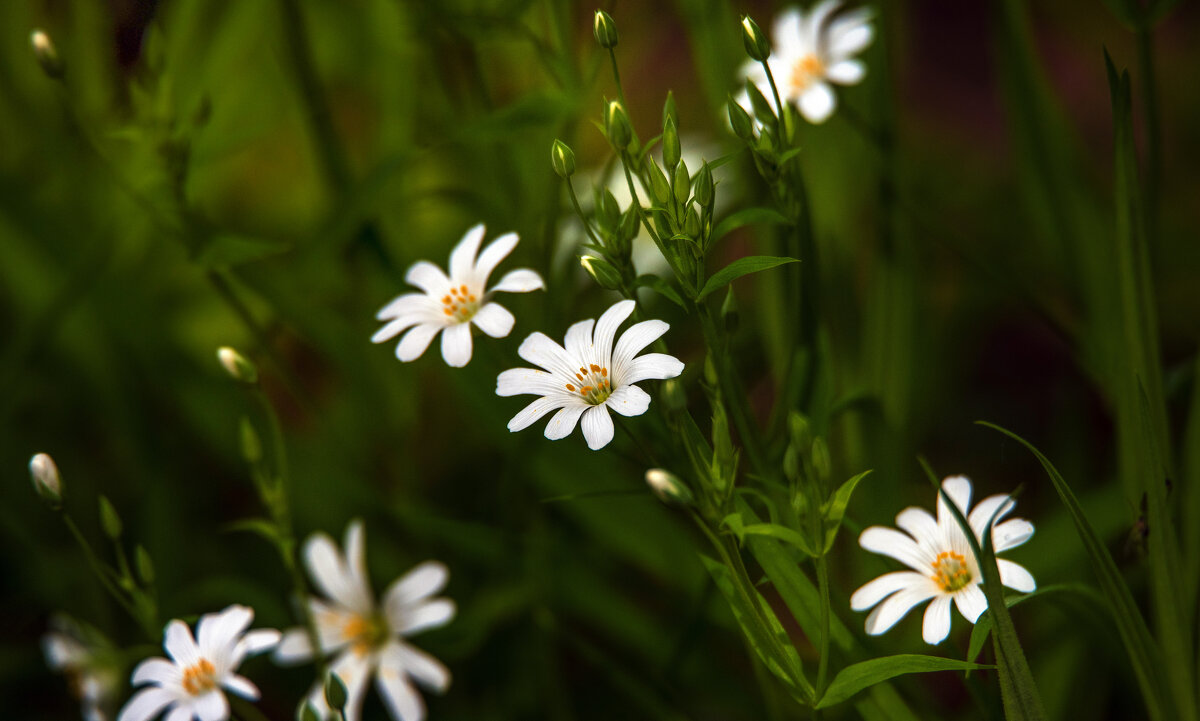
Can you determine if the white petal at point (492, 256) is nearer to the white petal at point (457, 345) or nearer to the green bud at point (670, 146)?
the white petal at point (457, 345)

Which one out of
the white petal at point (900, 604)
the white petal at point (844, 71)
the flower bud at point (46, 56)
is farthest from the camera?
the white petal at point (844, 71)

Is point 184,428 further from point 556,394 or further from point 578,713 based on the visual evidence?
point 556,394

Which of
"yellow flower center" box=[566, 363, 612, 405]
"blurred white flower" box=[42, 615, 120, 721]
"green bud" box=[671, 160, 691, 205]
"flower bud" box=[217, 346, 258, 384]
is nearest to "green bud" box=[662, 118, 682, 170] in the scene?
"green bud" box=[671, 160, 691, 205]

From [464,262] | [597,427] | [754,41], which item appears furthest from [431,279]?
[754,41]

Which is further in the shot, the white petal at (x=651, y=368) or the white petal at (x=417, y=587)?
the white petal at (x=417, y=587)

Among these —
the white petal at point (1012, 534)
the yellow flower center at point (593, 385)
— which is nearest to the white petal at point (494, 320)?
the yellow flower center at point (593, 385)

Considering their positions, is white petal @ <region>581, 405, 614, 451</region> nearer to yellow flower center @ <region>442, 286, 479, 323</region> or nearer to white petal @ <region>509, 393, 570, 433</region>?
white petal @ <region>509, 393, 570, 433</region>

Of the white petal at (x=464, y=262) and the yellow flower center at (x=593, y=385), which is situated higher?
the white petal at (x=464, y=262)

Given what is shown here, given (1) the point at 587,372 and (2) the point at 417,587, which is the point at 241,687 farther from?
(1) the point at 587,372

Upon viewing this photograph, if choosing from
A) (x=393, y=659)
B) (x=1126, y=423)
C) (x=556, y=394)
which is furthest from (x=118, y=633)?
(x=1126, y=423)
